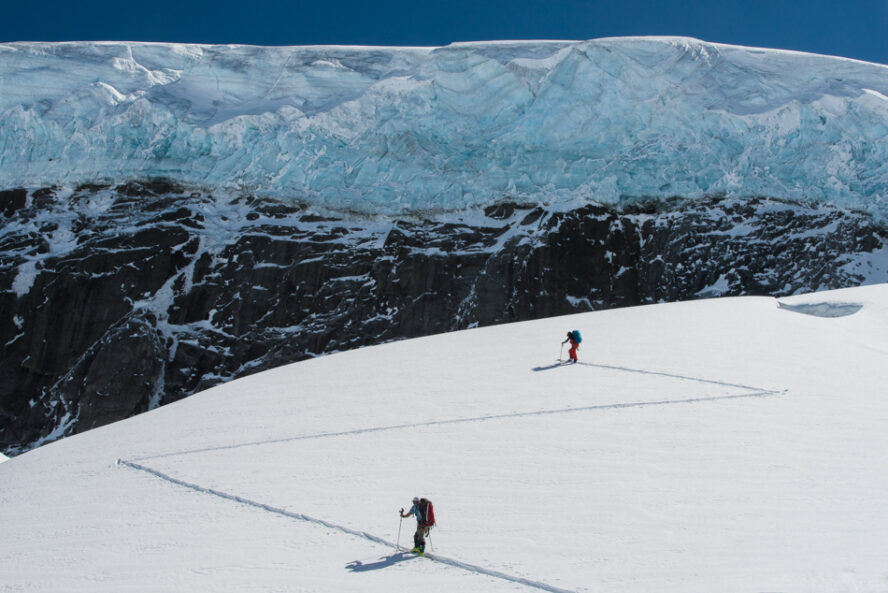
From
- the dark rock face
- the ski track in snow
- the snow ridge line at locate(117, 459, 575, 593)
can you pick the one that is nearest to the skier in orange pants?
the ski track in snow

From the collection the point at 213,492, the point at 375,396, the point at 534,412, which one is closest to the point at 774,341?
the point at 534,412

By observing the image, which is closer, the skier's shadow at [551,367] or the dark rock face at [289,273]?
the skier's shadow at [551,367]

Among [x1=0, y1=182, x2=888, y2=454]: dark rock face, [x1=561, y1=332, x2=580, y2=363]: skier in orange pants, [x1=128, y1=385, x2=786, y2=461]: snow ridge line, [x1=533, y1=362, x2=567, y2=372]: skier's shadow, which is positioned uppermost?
[x1=0, y1=182, x2=888, y2=454]: dark rock face

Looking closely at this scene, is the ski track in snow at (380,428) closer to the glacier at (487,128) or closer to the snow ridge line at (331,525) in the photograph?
the snow ridge line at (331,525)

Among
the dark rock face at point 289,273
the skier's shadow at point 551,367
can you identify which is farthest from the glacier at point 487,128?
the skier's shadow at point 551,367

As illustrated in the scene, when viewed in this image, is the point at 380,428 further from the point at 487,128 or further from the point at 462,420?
the point at 487,128

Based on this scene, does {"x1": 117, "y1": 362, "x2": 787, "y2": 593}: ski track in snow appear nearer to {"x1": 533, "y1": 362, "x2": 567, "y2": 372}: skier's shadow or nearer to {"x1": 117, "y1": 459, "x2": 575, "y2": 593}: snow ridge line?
{"x1": 117, "y1": 459, "x2": 575, "y2": 593}: snow ridge line
